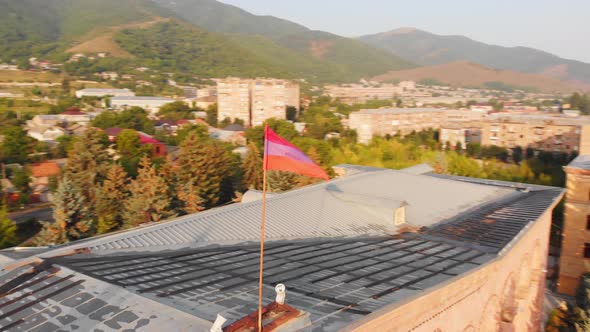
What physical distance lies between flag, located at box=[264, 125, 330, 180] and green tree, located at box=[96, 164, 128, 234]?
16.6m

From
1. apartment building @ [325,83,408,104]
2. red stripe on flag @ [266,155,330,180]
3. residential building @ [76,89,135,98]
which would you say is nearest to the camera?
red stripe on flag @ [266,155,330,180]

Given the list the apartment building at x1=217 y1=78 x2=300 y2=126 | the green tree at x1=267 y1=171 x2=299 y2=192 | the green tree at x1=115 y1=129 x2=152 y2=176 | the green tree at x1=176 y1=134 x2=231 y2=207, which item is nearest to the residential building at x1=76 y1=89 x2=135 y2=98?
the apartment building at x1=217 y1=78 x2=300 y2=126

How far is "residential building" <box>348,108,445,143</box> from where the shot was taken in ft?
192

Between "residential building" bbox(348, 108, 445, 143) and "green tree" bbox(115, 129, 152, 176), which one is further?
"residential building" bbox(348, 108, 445, 143)

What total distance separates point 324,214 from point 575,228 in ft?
45.8

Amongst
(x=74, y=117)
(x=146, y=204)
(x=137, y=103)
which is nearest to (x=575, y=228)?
(x=146, y=204)

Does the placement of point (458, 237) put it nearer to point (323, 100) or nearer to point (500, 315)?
point (500, 315)

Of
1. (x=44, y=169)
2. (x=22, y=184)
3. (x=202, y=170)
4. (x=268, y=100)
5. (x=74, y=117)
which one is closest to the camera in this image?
(x=202, y=170)

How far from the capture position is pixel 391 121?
202ft

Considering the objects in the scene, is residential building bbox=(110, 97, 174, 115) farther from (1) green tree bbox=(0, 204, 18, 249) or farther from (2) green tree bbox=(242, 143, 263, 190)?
(1) green tree bbox=(0, 204, 18, 249)

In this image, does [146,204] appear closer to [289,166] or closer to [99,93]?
[289,166]

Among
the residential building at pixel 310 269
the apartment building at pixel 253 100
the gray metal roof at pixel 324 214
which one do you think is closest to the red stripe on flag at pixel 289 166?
the residential building at pixel 310 269

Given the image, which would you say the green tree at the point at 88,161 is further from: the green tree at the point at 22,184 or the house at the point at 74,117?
the house at the point at 74,117

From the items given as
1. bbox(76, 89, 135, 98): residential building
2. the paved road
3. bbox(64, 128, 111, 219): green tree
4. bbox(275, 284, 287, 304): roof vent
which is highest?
bbox(76, 89, 135, 98): residential building
